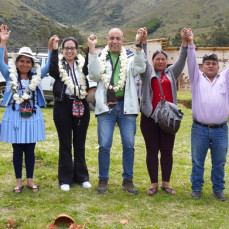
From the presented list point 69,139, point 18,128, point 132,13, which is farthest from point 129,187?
point 132,13

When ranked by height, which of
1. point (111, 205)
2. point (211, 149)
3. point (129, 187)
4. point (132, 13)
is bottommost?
point (111, 205)

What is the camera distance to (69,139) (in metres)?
4.70

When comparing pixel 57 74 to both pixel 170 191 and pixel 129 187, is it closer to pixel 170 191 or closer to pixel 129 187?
pixel 129 187

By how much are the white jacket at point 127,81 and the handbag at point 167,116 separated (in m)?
0.30

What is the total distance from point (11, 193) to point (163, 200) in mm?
2134

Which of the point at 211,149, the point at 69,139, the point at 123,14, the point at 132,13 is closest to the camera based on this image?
the point at 211,149

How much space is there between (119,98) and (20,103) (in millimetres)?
1342

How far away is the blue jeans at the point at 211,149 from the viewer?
438 centimetres

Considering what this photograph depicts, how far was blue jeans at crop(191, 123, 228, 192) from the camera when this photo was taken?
438cm

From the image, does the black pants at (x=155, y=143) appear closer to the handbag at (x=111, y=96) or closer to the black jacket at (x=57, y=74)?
the handbag at (x=111, y=96)

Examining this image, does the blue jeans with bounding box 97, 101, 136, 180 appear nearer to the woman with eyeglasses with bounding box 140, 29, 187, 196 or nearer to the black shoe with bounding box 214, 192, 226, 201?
the woman with eyeglasses with bounding box 140, 29, 187, 196

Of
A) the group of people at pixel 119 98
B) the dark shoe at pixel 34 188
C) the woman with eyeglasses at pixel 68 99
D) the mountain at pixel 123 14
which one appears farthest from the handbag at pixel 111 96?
the mountain at pixel 123 14

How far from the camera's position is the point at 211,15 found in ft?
391

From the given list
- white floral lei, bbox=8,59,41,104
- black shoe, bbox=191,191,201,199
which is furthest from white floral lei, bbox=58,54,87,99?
black shoe, bbox=191,191,201,199
